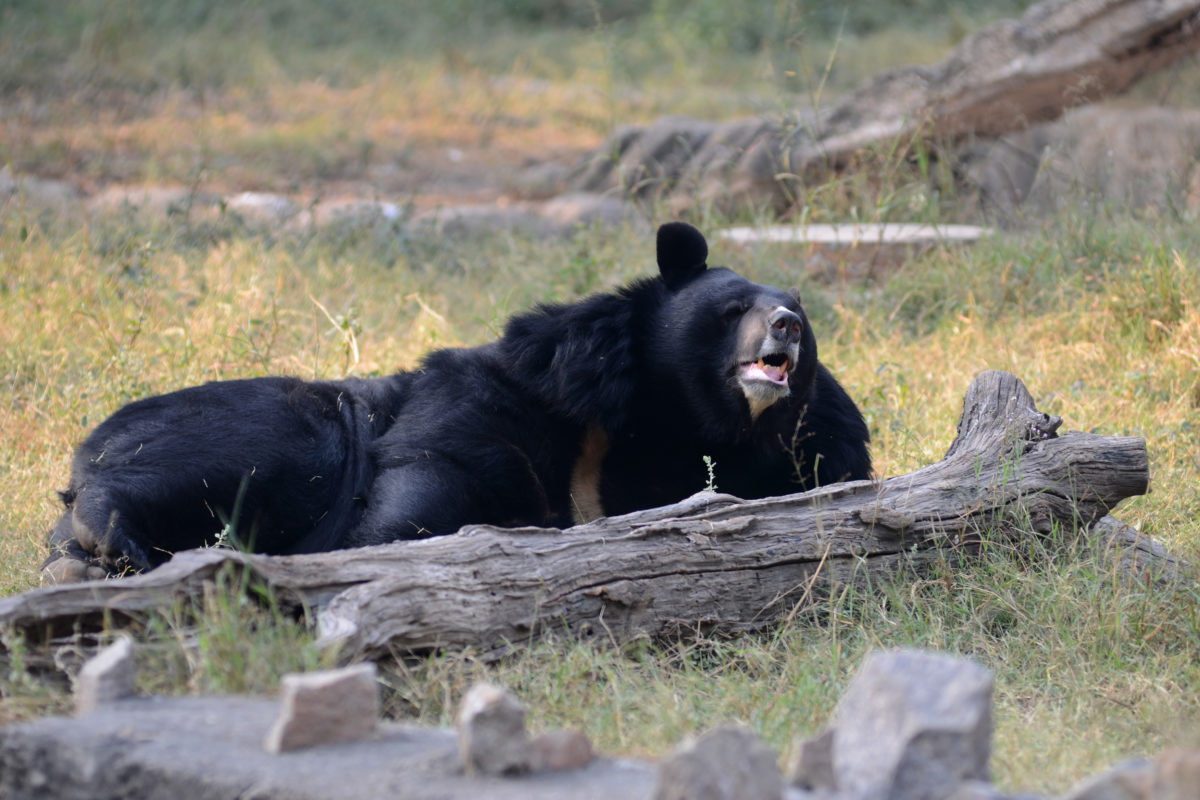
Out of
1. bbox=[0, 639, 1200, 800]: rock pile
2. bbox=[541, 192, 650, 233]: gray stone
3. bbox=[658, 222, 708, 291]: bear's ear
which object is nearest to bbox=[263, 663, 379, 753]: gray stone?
bbox=[0, 639, 1200, 800]: rock pile

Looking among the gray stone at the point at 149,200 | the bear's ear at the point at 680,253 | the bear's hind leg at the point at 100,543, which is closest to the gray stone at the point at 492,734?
the bear's hind leg at the point at 100,543

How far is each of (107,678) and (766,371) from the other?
2.17 m

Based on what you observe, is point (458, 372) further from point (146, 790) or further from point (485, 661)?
point (146, 790)

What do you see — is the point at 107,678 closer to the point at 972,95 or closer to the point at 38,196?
the point at 38,196

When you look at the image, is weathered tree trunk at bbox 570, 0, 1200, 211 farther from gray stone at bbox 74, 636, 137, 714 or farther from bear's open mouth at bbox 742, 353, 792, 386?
gray stone at bbox 74, 636, 137, 714

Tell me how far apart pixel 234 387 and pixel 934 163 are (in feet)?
19.8

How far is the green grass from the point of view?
103 inches

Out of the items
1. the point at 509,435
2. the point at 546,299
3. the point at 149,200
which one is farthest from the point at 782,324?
the point at 149,200

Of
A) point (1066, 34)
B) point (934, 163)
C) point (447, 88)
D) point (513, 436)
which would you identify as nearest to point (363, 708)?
point (513, 436)

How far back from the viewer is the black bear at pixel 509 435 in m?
3.49

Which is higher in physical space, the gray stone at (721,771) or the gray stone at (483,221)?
the gray stone at (483,221)

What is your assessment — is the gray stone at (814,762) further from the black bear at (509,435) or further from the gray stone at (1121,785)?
the black bear at (509,435)

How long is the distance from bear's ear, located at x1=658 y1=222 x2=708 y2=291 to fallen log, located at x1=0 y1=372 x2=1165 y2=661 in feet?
3.38

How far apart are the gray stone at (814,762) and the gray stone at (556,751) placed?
0.34 meters
